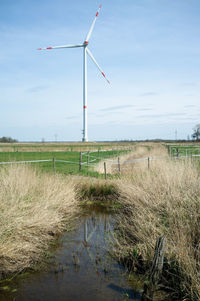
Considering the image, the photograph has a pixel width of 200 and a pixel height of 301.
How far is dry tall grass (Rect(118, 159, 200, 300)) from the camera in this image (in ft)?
17.2

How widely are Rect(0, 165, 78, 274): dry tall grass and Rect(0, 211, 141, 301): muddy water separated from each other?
1.55ft

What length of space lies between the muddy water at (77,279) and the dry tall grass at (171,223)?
579 millimetres

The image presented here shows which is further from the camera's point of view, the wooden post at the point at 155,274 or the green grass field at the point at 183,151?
the green grass field at the point at 183,151

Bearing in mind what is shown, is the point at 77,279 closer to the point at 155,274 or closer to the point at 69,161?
the point at 155,274

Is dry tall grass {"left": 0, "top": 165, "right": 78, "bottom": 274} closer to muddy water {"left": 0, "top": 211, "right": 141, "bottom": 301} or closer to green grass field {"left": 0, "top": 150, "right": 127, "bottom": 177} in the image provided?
muddy water {"left": 0, "top": 211, "right": 141, "bottom": 301}

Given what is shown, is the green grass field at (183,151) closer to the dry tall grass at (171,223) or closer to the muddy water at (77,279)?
the dry tall grass at (171,223)

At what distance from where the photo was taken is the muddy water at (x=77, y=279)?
17.1 feet

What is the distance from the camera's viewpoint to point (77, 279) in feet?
18.8

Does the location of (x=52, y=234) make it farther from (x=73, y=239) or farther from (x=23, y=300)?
(x=23, y=300)

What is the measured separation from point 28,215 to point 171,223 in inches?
139

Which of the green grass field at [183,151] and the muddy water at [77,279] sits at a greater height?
the green grass field at [183,151]

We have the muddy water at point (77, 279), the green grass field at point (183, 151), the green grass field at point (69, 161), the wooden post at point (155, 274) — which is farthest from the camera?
the green grass field at point (183, 151)

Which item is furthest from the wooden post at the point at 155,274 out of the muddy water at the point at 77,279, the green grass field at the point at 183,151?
the green grass field at the point at 183,151

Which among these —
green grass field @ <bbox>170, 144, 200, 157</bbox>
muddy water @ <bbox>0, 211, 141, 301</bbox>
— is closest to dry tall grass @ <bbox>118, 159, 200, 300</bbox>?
muddy water @ <bbox>0, 211, 141, 301</bbox>
